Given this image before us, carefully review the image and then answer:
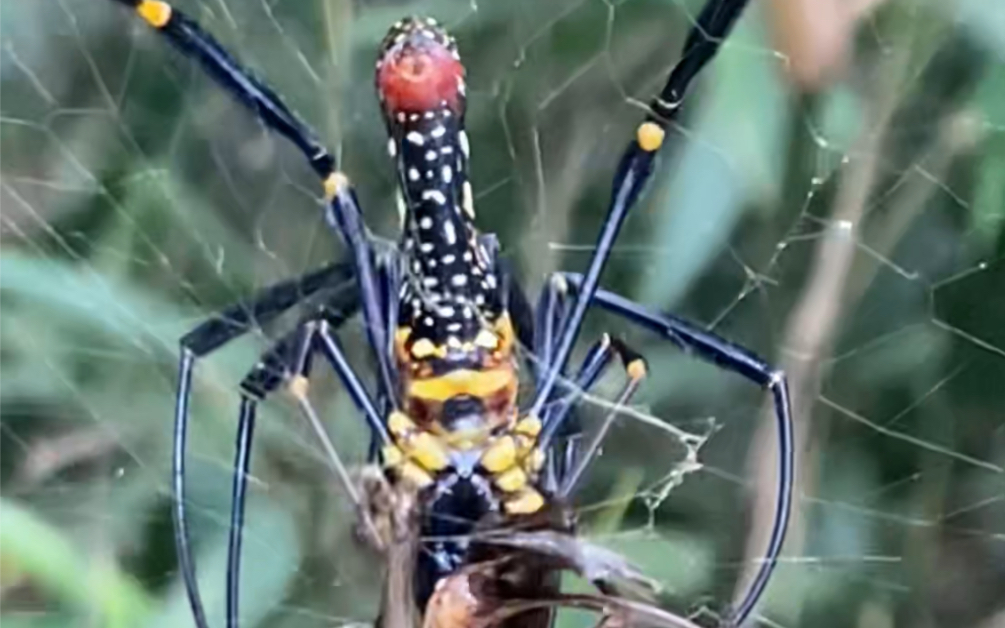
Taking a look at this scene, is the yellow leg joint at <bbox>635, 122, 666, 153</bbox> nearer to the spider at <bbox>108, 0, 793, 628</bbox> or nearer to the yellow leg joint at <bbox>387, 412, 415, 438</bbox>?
the spider at <bbox>108, 0, 793, 628</bbox>

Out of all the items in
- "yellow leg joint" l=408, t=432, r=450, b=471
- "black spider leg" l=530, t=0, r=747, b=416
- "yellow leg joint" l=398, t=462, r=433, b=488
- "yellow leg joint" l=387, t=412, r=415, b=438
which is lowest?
"yellow leg joint" l=398, t=462, r=433, b=488

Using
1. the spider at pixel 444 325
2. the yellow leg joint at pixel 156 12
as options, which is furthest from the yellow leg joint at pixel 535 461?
the yellow leg joint at pixel 156 12

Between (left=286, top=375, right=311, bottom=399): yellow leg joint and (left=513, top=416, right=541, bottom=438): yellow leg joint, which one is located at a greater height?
(left=286, top=375, right=311, bottom=399): yellow leg joint

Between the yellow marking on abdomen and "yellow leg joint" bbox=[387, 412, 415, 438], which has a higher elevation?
the yellow marking on abdomen

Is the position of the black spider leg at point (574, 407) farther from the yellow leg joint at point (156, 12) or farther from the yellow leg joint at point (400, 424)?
the yellow leg joint at point (156, 12)

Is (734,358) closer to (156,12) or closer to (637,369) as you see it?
(637,369)

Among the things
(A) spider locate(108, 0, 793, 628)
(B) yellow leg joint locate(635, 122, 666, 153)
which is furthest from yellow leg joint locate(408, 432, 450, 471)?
(B) yellow leg joint locate(635, 122, 666, 153)

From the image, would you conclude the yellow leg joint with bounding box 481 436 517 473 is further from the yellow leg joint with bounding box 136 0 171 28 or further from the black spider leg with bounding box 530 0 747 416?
the yellow leg joint with bounding box 136 0 171 28

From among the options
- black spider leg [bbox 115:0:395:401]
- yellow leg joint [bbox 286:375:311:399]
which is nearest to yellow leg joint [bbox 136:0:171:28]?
black spider leg [bbox 115:0:395:401]
